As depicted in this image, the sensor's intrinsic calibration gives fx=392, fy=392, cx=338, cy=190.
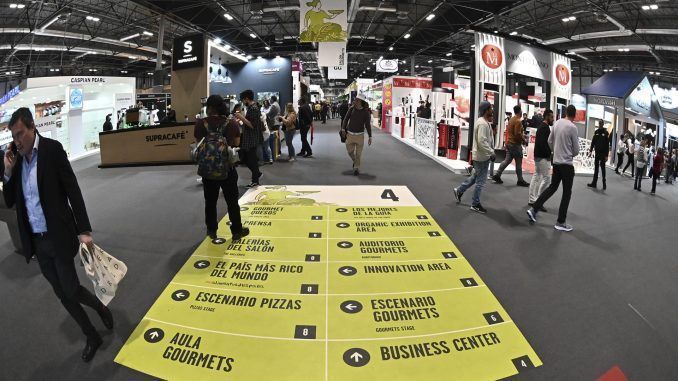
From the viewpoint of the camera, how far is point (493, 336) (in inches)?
100.0

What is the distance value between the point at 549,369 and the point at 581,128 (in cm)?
2503

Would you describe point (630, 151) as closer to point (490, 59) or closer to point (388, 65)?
point (490, 59)

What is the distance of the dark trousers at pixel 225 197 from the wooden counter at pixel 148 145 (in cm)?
544

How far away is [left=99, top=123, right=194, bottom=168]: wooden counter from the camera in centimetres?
903

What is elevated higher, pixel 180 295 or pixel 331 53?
pixel 331 53

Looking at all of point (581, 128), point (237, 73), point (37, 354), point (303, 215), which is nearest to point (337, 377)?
point (37, 354)

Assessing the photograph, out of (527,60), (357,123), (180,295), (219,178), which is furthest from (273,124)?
(180,295)

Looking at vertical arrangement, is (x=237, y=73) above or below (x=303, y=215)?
above

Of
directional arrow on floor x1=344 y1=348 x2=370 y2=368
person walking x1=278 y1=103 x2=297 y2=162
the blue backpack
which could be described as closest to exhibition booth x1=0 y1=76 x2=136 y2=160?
person walking x1=278 y1=103 x2=297 y2=162

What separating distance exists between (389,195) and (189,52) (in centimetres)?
748

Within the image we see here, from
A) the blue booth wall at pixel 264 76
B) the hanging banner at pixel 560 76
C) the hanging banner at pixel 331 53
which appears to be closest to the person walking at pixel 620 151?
the hanging banner at pixel 560 76

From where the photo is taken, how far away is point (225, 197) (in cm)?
404

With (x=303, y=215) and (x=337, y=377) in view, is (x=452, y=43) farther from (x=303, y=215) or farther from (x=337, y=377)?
(x=337, y=377)

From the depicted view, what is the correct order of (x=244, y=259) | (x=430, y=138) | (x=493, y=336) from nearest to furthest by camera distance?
(x=493, y=336) → (x=244, y=259) → (x=430, y=138)
